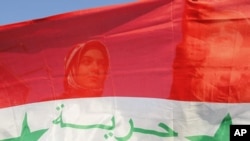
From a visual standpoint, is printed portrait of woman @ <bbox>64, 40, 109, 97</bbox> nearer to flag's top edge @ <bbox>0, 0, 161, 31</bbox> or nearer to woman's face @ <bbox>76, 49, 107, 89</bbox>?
woman's face @ <bbox>76, 49, 107, 89</bbox>

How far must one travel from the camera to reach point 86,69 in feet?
13.8

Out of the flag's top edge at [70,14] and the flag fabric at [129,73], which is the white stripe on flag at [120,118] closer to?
the flag fabric at [129,73]

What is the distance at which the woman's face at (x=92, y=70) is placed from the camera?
4.14 meters

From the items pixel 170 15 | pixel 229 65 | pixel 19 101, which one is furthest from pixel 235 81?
pixel 19 101

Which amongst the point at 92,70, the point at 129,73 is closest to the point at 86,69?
the point at 92,70

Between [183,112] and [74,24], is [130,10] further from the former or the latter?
[183,112]

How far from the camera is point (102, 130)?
4.06 metres

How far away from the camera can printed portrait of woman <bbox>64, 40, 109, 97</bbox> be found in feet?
13.6

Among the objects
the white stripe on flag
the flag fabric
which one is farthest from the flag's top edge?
the white stripe on flag

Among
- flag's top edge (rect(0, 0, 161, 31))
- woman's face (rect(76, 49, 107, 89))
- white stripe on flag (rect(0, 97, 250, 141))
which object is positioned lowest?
white stripe on flag (rect(0, 97, 250, 141))

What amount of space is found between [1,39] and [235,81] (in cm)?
199

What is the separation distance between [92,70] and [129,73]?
1.02 feet

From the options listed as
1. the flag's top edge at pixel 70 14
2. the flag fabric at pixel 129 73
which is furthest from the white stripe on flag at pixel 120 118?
the flag's top edge at pixel 70 14

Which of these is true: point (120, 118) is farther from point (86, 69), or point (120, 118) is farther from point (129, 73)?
point (86, 69)
